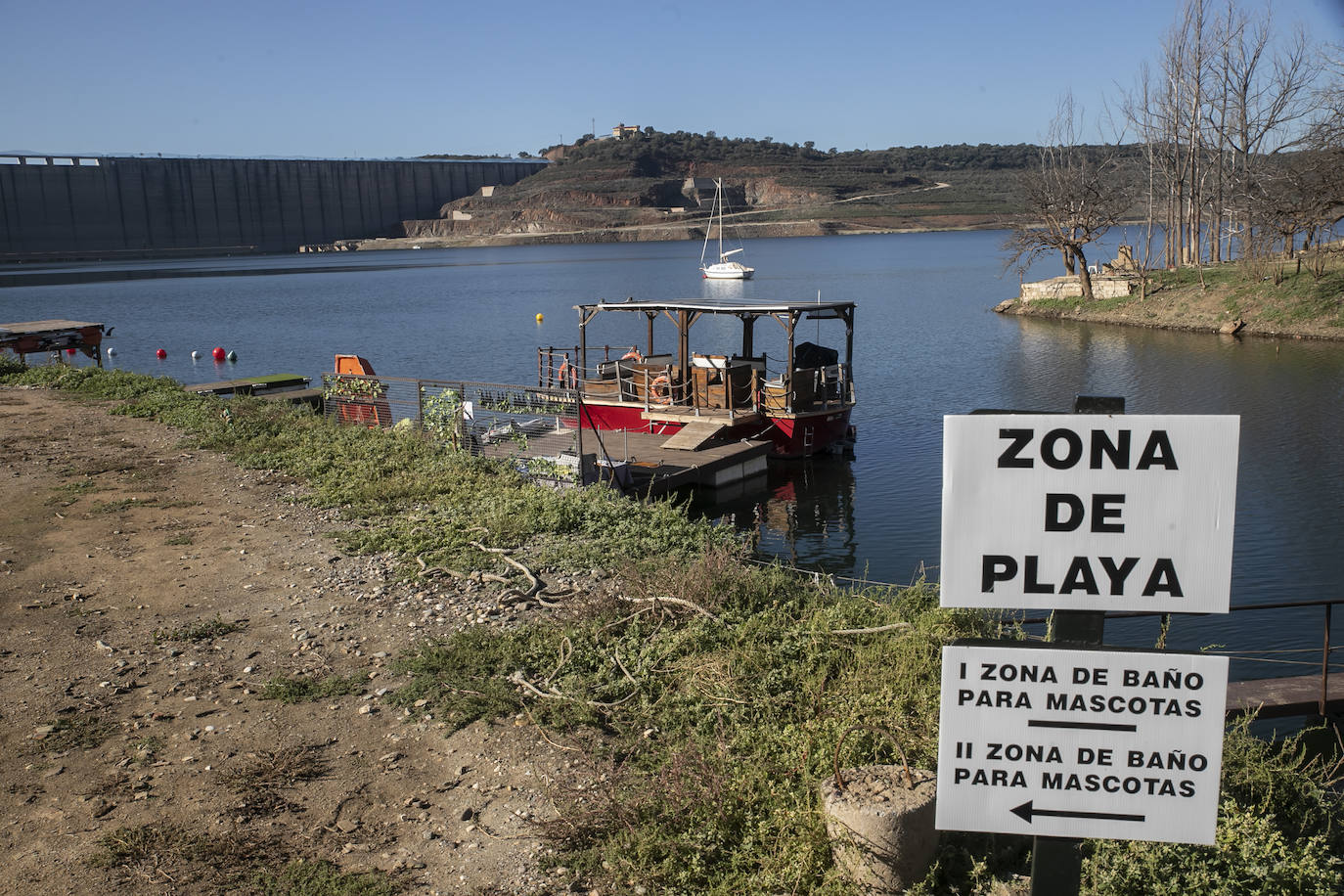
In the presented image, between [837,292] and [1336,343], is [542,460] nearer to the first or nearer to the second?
[1336,343]

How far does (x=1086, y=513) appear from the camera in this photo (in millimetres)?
2297

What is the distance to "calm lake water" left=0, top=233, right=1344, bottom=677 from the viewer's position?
15445 mm

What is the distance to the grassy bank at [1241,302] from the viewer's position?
36.0 metres

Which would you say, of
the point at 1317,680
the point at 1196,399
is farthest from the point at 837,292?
the point at 1317,680

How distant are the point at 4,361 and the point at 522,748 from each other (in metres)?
22.7

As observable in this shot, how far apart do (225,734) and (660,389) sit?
54.0 ft

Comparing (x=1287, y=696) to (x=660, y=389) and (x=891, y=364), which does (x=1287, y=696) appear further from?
(x=891, y=364)

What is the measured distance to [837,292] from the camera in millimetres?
71312

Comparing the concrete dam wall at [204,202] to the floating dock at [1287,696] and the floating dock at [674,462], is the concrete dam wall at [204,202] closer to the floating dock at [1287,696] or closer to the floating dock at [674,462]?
the floating dock at [674,462]

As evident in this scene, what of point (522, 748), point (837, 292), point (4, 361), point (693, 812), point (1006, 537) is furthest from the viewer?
point (837, 292)

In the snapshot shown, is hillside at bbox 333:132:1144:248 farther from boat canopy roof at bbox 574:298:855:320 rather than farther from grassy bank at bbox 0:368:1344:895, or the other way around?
grassy bank at bbox 0:368:1344:895

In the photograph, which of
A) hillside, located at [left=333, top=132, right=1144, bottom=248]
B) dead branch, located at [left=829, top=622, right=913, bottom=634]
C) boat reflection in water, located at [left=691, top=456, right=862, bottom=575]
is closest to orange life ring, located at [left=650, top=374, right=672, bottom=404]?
boat reflection in water, located at [left=691, top=456, right=862, bottom=575]

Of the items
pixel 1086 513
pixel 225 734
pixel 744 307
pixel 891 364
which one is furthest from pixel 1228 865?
pixel 891 364

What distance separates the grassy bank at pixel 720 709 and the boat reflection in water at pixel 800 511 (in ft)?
19.6
